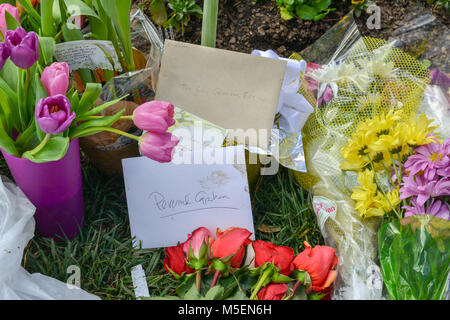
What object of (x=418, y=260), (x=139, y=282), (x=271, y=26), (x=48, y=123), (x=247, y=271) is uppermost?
(x=48, y=123)

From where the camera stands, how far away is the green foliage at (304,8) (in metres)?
1.52

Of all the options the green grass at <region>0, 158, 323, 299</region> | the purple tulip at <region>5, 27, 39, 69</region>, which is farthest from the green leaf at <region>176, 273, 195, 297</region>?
the purple tulip at <region>5, 27, 39, 69</region>

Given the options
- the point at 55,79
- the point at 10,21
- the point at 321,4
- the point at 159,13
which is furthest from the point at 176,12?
the point at 55,79

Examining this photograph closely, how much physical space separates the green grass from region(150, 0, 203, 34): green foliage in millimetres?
530

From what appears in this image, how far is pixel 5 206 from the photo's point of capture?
94cm

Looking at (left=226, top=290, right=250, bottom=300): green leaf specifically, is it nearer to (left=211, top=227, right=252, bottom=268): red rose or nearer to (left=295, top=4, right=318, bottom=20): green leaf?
(left=211, top=227, right=252, bottom=268): red rose

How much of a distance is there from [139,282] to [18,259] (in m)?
A: 0.25

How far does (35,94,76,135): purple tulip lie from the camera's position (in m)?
0.74

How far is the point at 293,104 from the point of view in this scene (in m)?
1.13

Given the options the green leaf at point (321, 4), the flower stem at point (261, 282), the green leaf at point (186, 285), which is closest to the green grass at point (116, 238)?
the green leaf at point (186, 285)

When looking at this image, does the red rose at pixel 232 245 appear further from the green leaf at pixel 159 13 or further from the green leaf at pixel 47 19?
the green leaf at pixel 159 13

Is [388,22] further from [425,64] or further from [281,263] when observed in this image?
[281,263]

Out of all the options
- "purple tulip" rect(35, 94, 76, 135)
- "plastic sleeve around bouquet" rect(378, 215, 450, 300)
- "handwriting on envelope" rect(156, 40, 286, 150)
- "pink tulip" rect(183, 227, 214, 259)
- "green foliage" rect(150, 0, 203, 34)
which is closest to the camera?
"purple tulip" rect(35, 94, 76, 135)

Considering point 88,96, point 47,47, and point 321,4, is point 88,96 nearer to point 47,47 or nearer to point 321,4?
point 47,47
